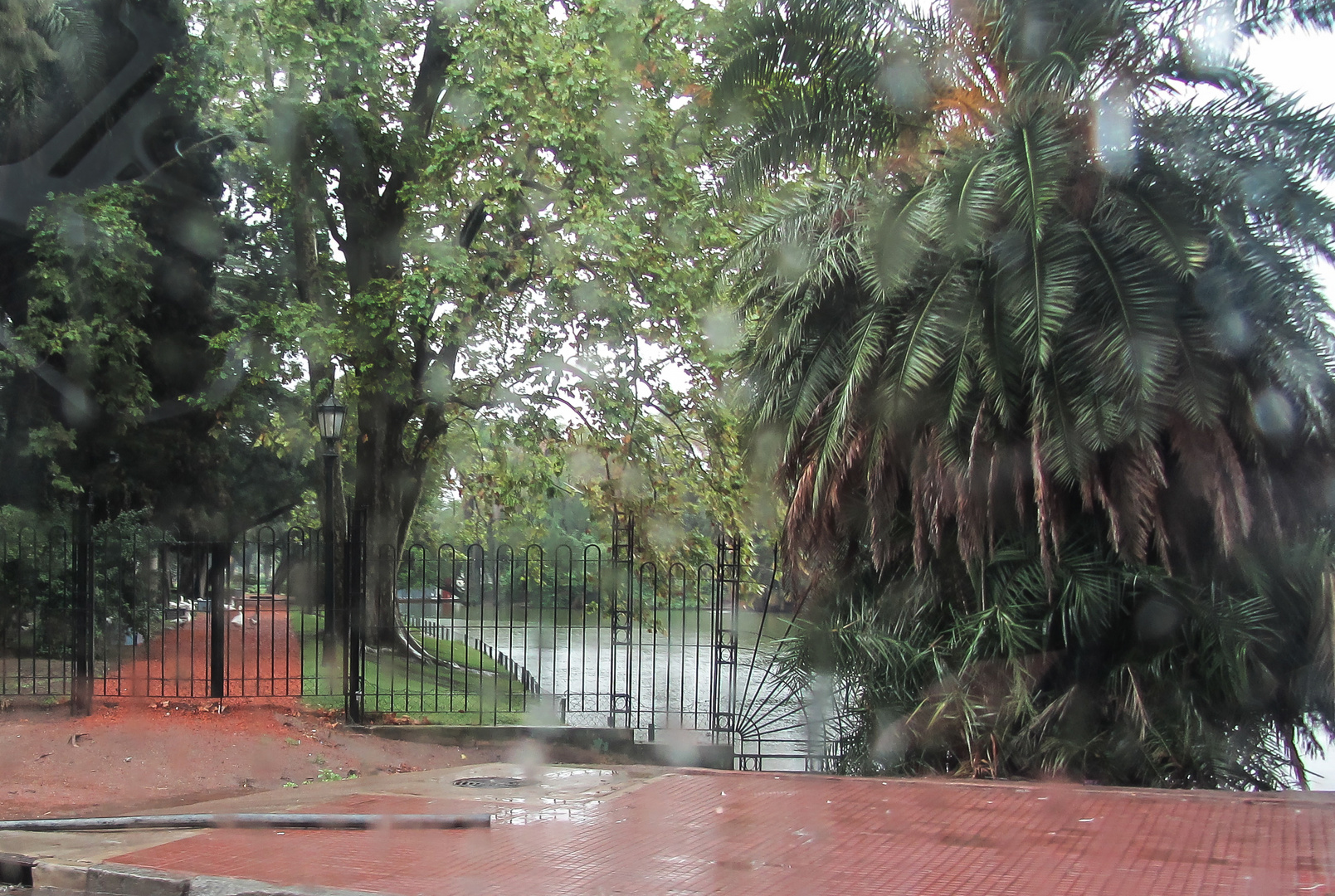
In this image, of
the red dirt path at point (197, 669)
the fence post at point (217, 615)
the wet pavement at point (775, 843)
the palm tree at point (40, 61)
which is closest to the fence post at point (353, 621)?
the red dirt path at point (197, 669)

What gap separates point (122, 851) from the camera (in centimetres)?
718

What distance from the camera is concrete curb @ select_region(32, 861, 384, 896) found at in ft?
20.3

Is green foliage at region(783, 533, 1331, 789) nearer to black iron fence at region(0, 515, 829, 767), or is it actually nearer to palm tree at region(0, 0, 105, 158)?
black iron fence at region(0, 515, 829, 767)

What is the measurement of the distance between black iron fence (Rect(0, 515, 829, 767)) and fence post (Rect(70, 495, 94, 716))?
0.02 metres

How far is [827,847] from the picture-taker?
23.9 ft

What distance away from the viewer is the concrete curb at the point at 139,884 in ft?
20.3

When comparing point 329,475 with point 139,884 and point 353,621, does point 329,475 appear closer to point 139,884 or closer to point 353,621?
point 353,621

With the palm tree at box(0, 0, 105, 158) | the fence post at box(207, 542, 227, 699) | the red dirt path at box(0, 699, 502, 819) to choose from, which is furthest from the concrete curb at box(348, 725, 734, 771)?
the palm tree at box(0, 0, 105, 158)

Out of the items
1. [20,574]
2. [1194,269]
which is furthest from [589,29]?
[20,574]

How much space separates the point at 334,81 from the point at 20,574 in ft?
26.5

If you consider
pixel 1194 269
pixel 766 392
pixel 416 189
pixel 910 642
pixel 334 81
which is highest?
pixel 334 81

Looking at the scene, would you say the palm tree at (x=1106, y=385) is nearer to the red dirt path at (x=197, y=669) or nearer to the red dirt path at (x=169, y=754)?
the red dirt path at (x=169, y=754)

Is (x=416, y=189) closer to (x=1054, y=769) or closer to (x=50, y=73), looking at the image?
(x=50, y=73)

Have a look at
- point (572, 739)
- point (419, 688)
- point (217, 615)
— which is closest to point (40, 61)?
point (217, 615)
